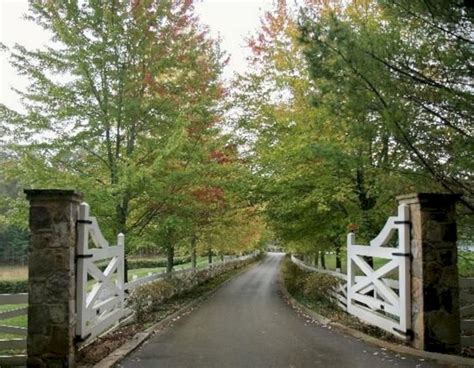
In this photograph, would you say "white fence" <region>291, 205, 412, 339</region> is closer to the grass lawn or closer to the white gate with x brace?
the white gate with x brace

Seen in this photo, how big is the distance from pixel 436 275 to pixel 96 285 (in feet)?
15.1

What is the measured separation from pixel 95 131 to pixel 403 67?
6.77 metres

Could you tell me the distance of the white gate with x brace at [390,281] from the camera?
6.39 m

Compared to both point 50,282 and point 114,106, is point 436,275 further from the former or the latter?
point 114,106

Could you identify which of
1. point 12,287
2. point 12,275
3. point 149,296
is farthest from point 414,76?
point 12,275

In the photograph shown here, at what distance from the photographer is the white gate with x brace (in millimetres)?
6386

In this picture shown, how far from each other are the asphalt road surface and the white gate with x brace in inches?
20.9

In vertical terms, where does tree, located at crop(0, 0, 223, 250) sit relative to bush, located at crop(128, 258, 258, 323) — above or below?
above

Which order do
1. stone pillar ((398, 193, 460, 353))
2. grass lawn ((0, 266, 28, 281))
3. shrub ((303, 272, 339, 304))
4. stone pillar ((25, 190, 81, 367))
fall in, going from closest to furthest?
stone pillar ((25, 190, 81, 367)), stone pillar ((398, 193, 460, 353)), shrub ((303, 272, 339, 304)), grass lawn ((0, 266, 28, 281))

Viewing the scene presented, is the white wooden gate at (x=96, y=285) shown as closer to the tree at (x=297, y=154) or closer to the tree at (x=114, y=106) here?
the tree at (x=114, y=106)

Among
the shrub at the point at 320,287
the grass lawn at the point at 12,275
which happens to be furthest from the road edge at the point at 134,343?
the grass lawn at the point at 12,275

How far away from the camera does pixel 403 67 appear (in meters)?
6.18

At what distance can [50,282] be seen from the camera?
5.11 m

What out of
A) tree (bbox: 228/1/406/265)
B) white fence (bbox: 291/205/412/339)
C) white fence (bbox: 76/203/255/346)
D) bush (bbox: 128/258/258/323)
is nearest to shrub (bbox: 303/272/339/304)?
tree (bbox: 228/1/406/265)
